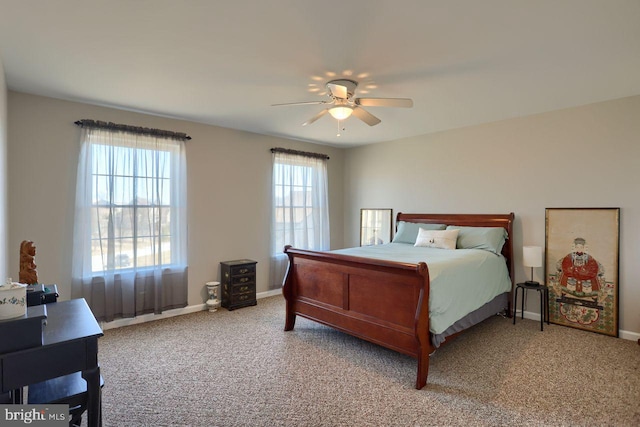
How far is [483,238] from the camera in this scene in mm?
4066

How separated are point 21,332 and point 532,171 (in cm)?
482

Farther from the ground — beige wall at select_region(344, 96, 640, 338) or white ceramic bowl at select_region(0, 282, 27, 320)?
beige wall at select_region(344, 96, 640, 338)

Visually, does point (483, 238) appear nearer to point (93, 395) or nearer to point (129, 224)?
point (93, 395)

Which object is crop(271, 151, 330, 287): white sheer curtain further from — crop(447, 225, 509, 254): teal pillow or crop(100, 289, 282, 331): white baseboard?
Result: crop(447, 225, 509, 254): teal pillow

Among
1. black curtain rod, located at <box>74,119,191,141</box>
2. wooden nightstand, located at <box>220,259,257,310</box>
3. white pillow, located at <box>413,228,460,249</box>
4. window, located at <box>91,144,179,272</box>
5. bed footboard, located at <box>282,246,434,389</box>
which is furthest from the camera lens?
wooden nightstand, located at <box>220,259,257,310</box>

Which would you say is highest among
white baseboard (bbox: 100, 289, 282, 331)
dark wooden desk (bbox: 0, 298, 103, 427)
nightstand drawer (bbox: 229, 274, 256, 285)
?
dark wooden desk (bbox: 0, 298, 103, 427)

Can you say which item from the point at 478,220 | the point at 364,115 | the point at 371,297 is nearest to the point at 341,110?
the point at 364,115

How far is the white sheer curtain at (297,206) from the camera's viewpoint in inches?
206

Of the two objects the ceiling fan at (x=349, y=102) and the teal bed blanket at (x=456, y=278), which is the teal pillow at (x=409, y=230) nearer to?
the teal bed blanket at (x=456, y=278)

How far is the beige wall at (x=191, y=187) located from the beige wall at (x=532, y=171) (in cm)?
153

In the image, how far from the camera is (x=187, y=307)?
14.3 ft

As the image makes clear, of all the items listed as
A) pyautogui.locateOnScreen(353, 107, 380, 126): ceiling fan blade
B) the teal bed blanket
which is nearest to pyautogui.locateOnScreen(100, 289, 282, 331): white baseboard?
the teal bed blanket

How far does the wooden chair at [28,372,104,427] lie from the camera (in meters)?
1.60

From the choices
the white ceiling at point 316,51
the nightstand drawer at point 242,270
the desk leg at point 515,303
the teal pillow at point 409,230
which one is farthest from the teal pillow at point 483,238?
the nightstand drawer at point 242,270
